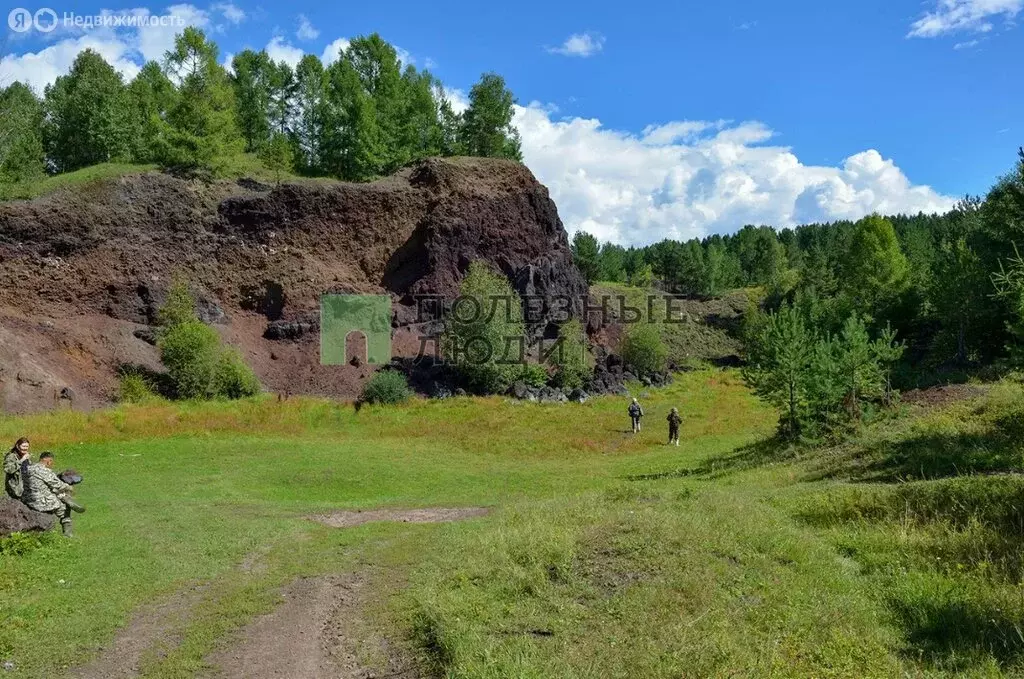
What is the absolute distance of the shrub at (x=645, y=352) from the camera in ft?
226

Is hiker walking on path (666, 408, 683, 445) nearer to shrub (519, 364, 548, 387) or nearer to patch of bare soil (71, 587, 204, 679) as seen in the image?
shrub (519, 364, 548, 387)

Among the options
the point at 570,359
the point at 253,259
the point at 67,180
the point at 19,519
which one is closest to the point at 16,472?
the point at 19,519

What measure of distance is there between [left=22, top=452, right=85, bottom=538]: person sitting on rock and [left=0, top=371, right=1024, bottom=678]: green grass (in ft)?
2.26

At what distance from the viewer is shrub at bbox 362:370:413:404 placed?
47.4 m

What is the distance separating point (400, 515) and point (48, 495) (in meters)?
7.99

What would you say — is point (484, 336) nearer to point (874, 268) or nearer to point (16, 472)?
point (16, 472)

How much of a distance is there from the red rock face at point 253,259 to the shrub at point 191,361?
351 cm

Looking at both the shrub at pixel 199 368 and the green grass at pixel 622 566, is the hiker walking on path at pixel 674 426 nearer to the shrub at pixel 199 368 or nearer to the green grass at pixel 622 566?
the green grass at pixel 622 566

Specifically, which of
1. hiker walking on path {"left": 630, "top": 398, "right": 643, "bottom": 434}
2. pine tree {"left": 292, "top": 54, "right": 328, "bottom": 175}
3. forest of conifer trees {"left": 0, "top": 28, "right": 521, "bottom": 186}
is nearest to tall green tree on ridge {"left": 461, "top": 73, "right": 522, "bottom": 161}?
forest of conifer trees {"left": 0, "top": 28, "right": 521, "bottom": 186}

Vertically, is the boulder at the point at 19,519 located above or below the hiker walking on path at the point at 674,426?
above

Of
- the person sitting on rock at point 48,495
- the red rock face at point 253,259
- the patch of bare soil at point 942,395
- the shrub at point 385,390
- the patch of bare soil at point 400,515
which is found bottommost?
the patch of bare soil at point 400,515

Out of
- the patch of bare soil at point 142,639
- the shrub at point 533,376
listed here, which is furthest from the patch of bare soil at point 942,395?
the shrub at point 533,376

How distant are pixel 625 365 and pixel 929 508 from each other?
57293mm

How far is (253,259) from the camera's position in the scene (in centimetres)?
5784
